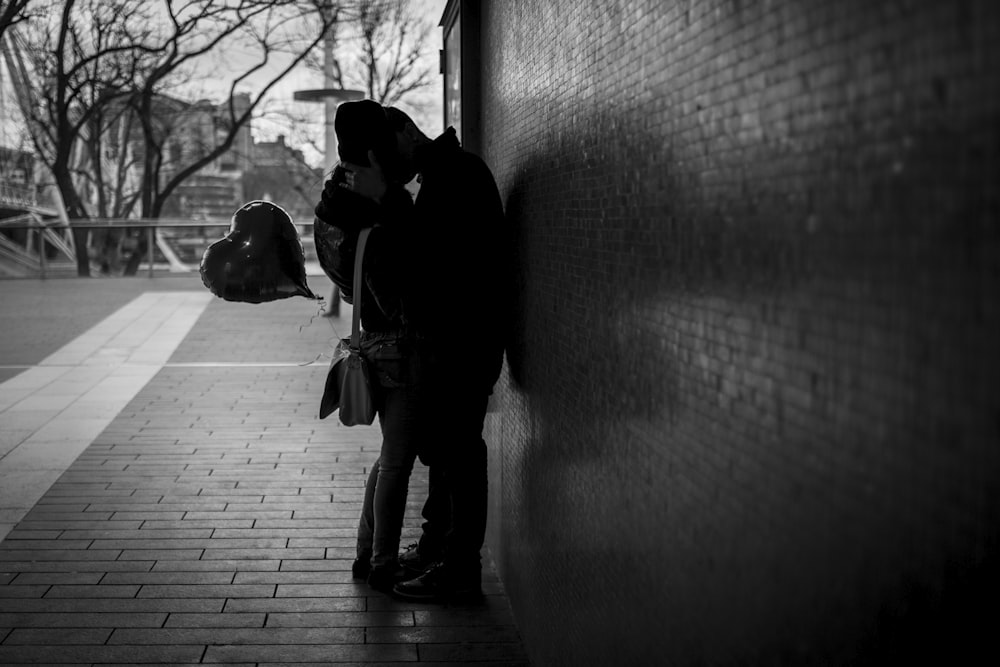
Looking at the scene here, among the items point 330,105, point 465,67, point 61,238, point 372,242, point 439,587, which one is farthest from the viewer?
point 61,238

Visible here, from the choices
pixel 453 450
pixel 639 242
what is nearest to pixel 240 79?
pixel 453 450

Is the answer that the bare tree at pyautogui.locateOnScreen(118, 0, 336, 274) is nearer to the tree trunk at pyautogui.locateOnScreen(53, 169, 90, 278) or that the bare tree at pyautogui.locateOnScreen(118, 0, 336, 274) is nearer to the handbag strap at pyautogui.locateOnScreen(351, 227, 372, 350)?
the tree trunk at pyautogui.locateOnScreen(53, 169, 90, 278)

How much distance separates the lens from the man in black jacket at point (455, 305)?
3.91m

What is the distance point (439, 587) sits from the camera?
4.45 meters

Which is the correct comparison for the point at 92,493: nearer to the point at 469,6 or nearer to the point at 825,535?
the point at 469,6

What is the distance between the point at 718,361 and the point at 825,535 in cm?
42

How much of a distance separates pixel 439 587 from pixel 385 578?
0.22 m

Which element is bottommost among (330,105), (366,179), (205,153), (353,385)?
(353,385)

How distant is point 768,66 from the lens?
1.49m

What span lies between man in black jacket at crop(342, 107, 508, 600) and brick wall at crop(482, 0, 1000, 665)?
3.42 feet

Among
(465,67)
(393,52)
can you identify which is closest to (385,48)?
(393,52)

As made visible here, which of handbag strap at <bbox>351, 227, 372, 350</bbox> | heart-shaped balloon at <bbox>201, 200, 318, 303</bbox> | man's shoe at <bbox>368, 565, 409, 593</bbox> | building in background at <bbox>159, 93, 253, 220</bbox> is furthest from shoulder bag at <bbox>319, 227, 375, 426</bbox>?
building in background at <bbox>159, 93, 253, 220</bbox>

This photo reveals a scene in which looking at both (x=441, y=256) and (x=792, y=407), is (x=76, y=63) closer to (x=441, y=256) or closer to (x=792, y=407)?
(x=441, y=256)

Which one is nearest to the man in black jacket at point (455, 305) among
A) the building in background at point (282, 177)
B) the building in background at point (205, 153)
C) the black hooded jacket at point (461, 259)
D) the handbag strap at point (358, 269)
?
the black hooded jacket at point (461, 259)
